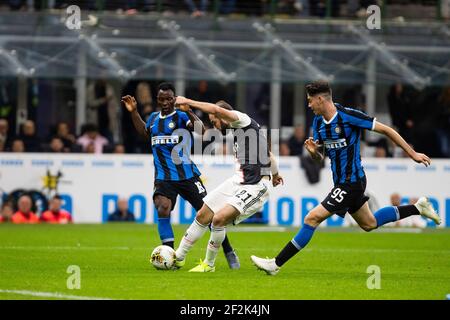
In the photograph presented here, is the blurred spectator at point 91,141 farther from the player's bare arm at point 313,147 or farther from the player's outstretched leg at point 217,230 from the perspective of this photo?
the player's bare arm at point 313,147

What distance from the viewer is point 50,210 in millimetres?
24984

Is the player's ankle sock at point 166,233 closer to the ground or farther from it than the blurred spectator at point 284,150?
farther from it

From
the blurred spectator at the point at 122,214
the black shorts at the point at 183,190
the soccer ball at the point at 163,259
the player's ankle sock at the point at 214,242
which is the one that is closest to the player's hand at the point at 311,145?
the player's ankle sock at the point at 214,242

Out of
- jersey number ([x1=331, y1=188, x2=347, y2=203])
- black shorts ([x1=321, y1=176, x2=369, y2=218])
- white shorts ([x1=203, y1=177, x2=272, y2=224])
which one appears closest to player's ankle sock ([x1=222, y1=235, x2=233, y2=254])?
white shorts ([x1=203, y1=177, x2=272, y2=224])

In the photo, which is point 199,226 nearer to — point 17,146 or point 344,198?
point 344,198

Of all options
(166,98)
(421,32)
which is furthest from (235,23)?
(166,98)

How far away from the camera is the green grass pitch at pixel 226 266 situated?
11.8 m

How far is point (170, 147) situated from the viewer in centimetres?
1562

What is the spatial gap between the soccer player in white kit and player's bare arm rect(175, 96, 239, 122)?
15cm

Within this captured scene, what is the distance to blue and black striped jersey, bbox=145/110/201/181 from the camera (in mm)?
15531

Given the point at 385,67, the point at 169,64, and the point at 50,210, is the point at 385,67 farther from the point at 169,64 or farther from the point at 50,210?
the point at 50,210

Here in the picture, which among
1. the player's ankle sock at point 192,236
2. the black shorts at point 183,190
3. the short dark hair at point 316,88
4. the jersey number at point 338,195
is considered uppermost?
the short dark hair at point 316,88

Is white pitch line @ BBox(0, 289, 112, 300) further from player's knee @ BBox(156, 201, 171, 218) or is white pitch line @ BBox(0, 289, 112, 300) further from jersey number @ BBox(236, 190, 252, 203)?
player's knee @ BBox(156, 201, 171, 218)

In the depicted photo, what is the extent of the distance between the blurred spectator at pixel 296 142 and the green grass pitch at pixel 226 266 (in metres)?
3.63
